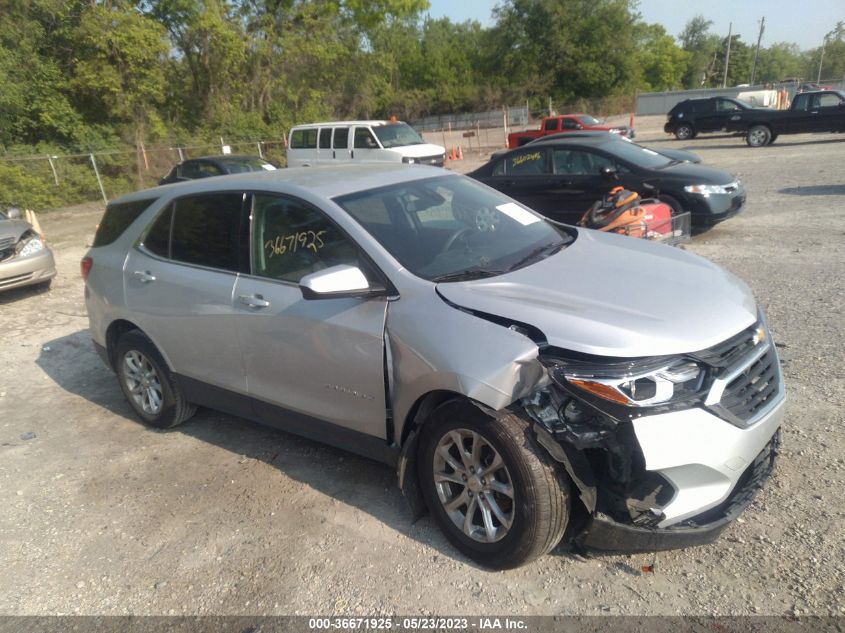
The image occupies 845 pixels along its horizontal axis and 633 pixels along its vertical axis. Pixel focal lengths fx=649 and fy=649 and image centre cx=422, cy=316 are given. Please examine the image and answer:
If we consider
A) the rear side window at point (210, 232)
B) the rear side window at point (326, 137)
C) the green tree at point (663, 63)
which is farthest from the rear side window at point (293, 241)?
the green tree at point (663, 63)

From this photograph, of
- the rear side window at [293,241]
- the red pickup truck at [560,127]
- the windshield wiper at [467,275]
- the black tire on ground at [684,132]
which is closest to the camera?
the windshield wiper at [467,275]

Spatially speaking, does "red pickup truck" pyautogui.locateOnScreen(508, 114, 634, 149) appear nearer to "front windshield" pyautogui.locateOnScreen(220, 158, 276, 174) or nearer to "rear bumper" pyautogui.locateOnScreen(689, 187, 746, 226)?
"front windshield" pyautogui.locateOnScreen(220, 158, 276, 174)

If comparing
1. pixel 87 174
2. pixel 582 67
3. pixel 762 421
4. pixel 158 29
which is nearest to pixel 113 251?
pixel 762 421

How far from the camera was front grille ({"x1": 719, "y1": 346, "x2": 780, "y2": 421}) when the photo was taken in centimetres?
276

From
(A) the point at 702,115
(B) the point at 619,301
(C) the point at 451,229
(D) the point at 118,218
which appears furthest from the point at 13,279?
(A) the point at 702,115

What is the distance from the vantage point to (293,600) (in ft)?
9.83

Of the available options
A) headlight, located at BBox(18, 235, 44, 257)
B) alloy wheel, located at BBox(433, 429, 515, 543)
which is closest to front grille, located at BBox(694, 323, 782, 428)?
alloy wheel, located at BBox(433, 429, 515, 543)

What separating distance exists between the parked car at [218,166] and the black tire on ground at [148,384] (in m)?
9.97

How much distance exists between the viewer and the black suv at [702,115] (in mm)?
24156

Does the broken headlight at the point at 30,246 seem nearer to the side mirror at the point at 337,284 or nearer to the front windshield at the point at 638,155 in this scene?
the side mirror at the point at 337,284

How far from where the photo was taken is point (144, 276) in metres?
4.57

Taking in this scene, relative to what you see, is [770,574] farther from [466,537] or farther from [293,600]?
[293,600]

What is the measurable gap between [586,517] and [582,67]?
5673cm

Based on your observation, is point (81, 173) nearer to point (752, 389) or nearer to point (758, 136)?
point (752, 389)
